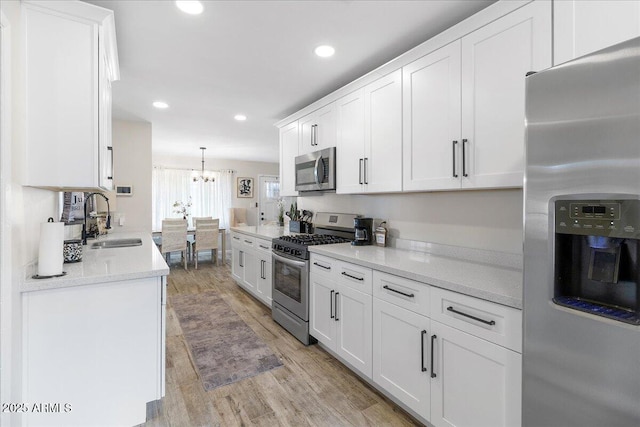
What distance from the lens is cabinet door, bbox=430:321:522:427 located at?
125cm

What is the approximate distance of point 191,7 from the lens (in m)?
1.72

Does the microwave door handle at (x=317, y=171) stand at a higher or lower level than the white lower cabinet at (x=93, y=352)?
higher

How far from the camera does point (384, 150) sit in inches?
90.4

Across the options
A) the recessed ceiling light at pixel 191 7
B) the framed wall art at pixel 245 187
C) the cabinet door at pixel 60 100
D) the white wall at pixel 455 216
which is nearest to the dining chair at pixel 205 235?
the framed wall art at pixel 245 187

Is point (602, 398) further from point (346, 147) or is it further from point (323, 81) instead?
point (323, 81)

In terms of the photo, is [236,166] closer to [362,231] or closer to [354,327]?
[362,231]

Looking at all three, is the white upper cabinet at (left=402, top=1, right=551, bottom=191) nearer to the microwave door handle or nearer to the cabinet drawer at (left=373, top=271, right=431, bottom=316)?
the cabinet drawer at (left=373, top=271, right=431, bottom=316)

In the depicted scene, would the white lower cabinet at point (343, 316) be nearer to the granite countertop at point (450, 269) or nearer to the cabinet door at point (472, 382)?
the granite countertop at point (450, 269)

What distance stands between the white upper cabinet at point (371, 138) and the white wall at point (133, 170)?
3017mm

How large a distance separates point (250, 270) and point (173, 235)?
2.27m

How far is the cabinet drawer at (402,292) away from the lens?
5.30 ft

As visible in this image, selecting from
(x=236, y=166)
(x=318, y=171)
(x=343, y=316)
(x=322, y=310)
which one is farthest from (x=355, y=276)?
(x=236, y=166)

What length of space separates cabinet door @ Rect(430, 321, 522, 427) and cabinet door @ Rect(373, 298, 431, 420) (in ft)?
0.20

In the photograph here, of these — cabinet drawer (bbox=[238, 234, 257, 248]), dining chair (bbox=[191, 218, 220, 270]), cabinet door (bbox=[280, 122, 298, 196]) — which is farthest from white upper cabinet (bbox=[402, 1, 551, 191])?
dining chair (bbox=[191, 218, 220, 270])
